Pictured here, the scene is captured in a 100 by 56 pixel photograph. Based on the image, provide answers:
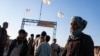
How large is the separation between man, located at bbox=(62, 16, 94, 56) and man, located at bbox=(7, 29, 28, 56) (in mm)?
4611

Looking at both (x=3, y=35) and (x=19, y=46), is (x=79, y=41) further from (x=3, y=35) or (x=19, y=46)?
(x=3, y=35)

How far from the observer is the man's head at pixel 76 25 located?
5.86 metres

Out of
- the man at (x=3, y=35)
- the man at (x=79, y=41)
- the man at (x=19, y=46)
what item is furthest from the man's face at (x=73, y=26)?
the man at (x=3, y=35)

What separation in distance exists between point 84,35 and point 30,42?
1131cm

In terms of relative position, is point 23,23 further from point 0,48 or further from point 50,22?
point 0,48

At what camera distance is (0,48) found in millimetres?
12070

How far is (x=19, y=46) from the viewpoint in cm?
1050

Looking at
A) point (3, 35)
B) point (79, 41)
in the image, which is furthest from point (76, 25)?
point (3, 35)

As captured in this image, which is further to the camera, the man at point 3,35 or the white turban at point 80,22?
the man at point 3,35

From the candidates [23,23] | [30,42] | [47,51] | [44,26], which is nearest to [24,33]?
[47,51]

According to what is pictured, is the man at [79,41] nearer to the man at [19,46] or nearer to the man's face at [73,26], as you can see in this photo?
the man's face at [73,26]

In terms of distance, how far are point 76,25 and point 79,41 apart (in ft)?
0.94

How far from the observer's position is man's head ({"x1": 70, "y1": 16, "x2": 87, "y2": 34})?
5.86 m


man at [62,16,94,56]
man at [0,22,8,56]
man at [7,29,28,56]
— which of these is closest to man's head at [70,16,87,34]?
man at [62,16,94,56]
